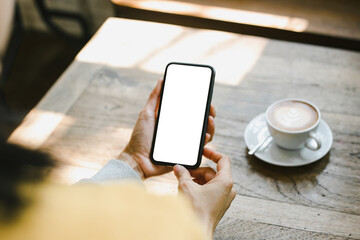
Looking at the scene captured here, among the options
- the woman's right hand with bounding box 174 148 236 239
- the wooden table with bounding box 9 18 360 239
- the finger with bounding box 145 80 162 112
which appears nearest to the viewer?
the woman's right hand with bounding box 174 148 236 239

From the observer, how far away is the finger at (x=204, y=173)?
2.44ft

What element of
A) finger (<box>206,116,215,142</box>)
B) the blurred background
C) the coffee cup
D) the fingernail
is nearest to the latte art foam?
the coffee cup

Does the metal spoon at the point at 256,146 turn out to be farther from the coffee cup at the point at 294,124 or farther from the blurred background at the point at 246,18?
the blurred background at the point at 246,18

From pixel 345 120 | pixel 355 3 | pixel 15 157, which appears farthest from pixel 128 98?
pixel 355 3

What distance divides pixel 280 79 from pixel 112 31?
50 cm

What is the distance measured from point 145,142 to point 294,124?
0.30 metres

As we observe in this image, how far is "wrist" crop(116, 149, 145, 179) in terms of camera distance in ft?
2.57

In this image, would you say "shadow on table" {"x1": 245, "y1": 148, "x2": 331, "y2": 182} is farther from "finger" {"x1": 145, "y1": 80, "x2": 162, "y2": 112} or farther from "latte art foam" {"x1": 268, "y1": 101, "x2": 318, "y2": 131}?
"finger" {"x1": 145, "y1": 80, "x2": 162, "y2": 112}

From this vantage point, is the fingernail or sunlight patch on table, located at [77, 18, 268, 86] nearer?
the fingernail

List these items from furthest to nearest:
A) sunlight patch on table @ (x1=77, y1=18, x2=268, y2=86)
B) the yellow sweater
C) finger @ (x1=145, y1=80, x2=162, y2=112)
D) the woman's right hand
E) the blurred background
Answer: the blurred background
sunlight patch on table @ (x1=77, y1=18, x2=268, y2=86)
finger @ (x1=145, y1=80, x2=162, y2=112)
the woman's right hand
the yellow sweater

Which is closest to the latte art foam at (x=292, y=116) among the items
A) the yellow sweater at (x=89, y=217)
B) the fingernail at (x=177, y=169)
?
the fingernail at (x=177, y=169)

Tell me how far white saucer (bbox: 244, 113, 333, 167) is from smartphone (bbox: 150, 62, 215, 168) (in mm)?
126

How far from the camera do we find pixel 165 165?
2.51 ft

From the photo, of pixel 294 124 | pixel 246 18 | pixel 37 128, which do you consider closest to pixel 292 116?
pixel 294 124
